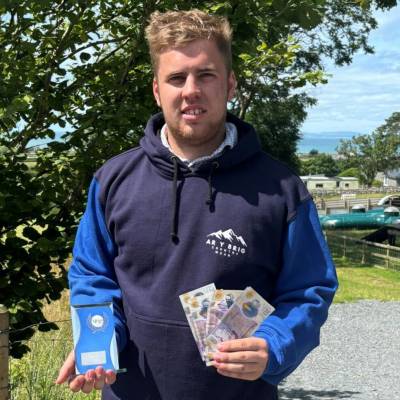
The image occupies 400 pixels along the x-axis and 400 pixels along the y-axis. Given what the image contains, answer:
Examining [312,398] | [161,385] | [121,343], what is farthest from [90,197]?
[312,398]

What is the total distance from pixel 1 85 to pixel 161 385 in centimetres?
191

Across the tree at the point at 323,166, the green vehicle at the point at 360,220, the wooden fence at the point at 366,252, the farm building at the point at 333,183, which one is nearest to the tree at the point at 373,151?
the farm building at the point at 333,183

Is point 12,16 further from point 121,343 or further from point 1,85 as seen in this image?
point 121,343

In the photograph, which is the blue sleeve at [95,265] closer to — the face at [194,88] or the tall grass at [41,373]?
the face at [194,88]

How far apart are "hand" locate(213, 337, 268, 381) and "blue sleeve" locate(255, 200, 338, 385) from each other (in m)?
0.06

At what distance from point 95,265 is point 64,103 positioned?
1918mm

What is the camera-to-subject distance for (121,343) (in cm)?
201

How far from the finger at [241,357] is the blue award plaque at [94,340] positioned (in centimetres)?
34

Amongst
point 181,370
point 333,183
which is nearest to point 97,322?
point 181,370

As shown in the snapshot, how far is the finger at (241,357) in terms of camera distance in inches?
69.2

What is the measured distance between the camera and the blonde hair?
1.94 metres

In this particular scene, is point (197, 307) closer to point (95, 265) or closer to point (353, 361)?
point (95, 265)

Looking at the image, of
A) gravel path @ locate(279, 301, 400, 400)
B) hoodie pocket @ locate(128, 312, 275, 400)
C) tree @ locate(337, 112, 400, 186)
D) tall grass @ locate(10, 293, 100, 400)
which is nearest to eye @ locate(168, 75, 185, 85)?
hoodie pocket @ locate(128, 312, 275, 400)

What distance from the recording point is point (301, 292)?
1910 mm
